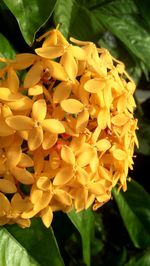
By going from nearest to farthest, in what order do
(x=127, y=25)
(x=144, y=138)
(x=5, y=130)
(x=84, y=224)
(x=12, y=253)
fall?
(x=5, y=130) < (x=12, y=253) < (x=84, y=224) < (x=127, y=25) < (x=144, y=138)

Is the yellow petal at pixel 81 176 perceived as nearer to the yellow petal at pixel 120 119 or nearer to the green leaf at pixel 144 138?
the yellow petal at pixel 120 119

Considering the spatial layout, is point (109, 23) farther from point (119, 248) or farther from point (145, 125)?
point (119, 248)

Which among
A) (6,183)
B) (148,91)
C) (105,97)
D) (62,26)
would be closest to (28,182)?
(6,183)

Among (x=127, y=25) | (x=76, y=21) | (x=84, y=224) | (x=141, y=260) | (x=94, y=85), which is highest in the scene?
(x=94, y=85)

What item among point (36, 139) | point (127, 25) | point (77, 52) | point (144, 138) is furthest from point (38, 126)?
point (144, 138)

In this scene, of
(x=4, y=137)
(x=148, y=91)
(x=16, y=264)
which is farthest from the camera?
(x=148, y=91)

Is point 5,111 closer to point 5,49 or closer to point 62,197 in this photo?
point 62,197
